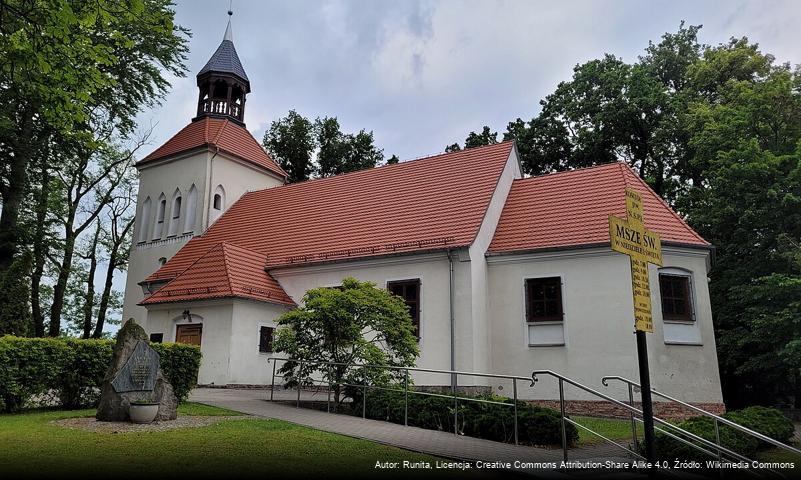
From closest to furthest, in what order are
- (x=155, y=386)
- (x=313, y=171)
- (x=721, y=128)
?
(x=155, y=386) < (x=721, y=128) < (x=313, y=171)

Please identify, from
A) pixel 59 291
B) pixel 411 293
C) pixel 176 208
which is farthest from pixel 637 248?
pixel 59 291

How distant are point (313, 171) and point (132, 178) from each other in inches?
449

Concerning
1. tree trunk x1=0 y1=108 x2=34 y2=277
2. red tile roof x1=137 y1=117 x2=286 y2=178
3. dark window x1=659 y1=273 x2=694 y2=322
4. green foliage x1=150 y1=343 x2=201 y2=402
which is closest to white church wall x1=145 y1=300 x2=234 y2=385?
green foliage x1=150 y1=343 x2=201 y2=402

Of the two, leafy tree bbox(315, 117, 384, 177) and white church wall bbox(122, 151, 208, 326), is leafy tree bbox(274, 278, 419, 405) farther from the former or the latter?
leafy tree bbox(315, 117, 384, 177)

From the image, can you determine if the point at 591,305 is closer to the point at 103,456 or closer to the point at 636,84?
the point at 103,456

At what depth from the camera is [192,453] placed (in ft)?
24.0

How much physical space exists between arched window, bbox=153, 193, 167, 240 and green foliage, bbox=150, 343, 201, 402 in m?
14.9

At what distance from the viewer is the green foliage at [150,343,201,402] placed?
12273 mm

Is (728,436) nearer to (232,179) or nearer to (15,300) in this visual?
(15,300)

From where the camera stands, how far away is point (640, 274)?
652 centimetres

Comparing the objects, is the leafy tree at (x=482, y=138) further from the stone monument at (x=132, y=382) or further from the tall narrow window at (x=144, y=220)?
the stone monument at (x=132, y=382)

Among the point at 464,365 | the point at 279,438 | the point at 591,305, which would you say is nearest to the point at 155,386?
the point at 279,438

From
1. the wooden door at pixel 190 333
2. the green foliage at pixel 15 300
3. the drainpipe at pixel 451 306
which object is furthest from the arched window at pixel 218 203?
the drainpipe at pixel 451 306

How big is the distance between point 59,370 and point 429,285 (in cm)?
974
